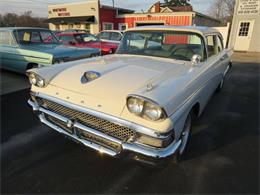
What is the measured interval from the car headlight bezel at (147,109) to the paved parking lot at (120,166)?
0.84 m

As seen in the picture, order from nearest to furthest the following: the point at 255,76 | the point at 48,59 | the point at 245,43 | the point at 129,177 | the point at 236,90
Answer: the point at 129,177, the point at 48,59, the point at 236,90, the point at 255,76, the point at 245,43

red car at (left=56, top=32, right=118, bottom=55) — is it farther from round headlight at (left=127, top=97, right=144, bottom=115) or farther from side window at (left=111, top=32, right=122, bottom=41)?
round headlight at (left=127, top=97, right=144, bottom=115)

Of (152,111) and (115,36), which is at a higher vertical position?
(115,36)

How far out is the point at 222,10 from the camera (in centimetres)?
4788

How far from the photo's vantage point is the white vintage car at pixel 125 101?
6.64 ft

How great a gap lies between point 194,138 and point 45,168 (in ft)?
7.56

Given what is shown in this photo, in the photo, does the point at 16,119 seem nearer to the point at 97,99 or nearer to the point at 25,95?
the point at 25,95

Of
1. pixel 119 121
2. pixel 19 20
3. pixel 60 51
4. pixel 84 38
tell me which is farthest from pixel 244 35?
pixel 19 20

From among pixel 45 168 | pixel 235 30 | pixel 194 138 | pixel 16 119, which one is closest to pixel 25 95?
pixel 16 119

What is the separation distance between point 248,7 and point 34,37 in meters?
16.1

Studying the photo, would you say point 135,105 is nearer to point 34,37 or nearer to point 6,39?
point 34,37

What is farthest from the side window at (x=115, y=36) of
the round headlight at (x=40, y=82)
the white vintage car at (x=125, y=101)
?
the round headlight at (x=40, y=82)

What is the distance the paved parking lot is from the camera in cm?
241

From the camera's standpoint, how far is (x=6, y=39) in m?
6.89
